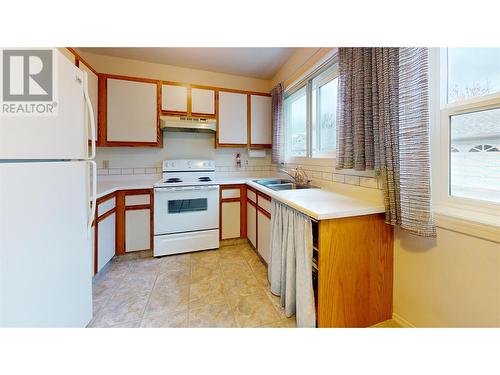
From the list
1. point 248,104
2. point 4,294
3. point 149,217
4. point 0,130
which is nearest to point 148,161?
point 149,217

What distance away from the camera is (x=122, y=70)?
2.65m

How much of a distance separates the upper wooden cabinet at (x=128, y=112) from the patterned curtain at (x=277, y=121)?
5.23 feet

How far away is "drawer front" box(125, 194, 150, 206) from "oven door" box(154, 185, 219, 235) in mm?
125

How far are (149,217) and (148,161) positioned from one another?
0.90 m

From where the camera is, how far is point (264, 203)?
6.83ft

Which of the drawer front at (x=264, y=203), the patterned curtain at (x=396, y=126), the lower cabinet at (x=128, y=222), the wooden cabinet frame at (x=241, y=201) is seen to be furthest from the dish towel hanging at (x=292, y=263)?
the lower cabinet at (x=128, y=222)

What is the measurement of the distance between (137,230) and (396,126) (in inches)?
104

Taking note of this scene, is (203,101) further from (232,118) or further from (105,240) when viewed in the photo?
(105,240)

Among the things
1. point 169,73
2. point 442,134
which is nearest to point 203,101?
point 169,73

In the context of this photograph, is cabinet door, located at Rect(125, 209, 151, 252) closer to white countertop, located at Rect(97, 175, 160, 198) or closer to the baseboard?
white countertop, located at Rect(97, 175, 160, 198)

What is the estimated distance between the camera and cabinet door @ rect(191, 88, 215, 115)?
2.71 metres

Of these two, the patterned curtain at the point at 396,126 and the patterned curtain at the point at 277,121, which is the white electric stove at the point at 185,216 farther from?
the patterned curtain at the point at 396,126

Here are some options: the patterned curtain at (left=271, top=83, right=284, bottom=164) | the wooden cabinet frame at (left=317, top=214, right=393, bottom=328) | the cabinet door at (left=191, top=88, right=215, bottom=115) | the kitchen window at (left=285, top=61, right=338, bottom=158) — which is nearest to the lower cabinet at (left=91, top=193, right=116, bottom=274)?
the cabinet door at (left=191, top=88, right=215, bottom=115)
